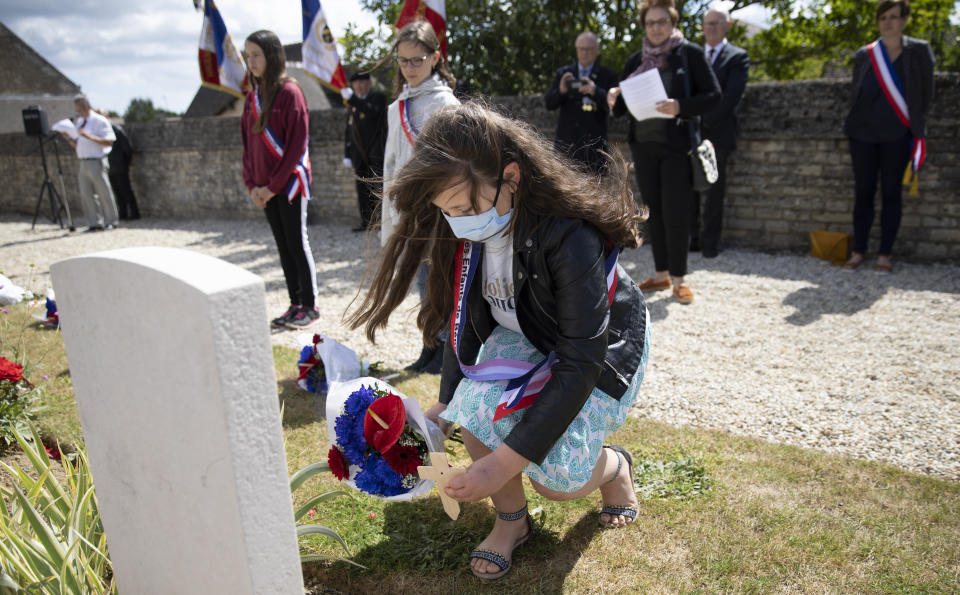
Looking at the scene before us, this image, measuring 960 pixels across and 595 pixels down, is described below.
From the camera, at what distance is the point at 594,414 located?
2.08m

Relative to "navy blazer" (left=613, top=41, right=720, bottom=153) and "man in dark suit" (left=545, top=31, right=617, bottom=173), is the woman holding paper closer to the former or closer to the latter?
"navy blazer" (left=613, top=41, right=720, bottom=153)

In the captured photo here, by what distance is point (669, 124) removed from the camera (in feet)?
16.2

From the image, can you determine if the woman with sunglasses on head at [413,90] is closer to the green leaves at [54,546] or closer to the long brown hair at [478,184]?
the long brown hair at [478,184]

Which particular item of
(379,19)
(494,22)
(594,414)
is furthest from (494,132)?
(379,19)

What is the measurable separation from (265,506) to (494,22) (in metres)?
9.68

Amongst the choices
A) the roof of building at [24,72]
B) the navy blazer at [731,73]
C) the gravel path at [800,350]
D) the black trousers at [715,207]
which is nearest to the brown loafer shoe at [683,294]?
the gravel path at [800,350]

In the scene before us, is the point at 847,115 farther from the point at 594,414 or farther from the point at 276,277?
the point at 276,277

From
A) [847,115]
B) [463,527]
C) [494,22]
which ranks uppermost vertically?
[494,22]

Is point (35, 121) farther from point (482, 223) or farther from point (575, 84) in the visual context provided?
point (482, 223)

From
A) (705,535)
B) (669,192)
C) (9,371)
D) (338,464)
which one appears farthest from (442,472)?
(669,192)

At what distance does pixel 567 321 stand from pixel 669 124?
3.52 metres

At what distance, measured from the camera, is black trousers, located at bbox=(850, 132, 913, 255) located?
5.70 meters

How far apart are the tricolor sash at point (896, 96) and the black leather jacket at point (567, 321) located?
4714mm

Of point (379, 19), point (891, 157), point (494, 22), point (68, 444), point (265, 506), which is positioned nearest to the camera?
point (265, 506)
